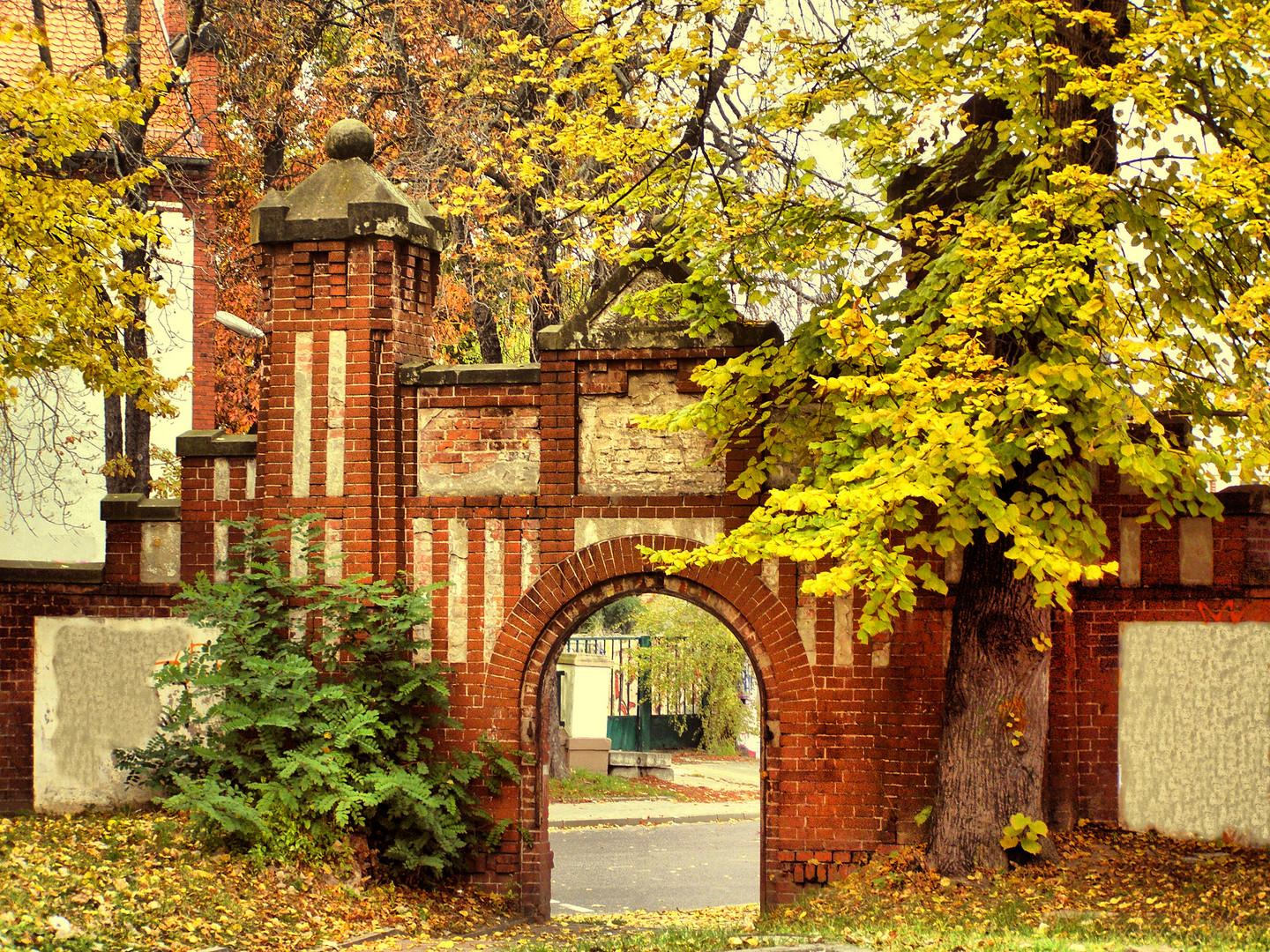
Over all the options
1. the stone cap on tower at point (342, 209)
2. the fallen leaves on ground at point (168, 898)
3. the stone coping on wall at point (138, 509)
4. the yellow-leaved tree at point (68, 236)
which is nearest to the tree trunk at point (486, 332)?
the yellow-leaved tree at point (68, 236)

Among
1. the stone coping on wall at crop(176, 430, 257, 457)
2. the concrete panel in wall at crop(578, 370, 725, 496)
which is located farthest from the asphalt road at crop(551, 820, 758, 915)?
the stone coping on wall at crop(176, 430, 257, 457)

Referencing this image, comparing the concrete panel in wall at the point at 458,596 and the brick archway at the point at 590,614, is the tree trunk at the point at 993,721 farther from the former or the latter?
the concrete panel in wall at the point at 458,596

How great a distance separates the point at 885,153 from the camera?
9.23 m

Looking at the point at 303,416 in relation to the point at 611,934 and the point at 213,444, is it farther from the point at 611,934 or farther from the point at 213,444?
the point at 611,934

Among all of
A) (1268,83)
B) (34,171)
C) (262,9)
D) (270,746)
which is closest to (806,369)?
(1268,83)

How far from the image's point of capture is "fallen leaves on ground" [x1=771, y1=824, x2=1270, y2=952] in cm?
720

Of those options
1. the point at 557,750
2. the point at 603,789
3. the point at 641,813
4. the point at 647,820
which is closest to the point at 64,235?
the point at 647,820

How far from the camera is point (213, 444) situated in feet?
34.2

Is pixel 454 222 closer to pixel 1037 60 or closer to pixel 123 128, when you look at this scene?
pixel 123 128

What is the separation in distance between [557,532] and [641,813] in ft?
34.3

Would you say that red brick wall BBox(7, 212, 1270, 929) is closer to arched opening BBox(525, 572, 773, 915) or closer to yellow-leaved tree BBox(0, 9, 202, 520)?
arched opening BBox(525, 572, 773, 915)

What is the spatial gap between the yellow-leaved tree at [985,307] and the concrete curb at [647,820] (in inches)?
374

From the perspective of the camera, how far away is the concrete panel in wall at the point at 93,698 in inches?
409

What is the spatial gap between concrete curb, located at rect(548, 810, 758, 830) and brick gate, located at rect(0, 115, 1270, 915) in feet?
25.6
